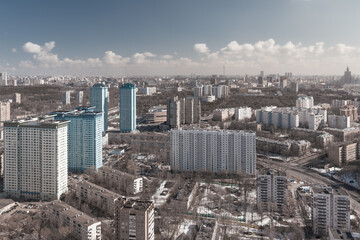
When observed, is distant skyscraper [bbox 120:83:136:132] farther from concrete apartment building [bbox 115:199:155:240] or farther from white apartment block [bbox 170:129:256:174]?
concrete apartment building [bbox 115:199:155:240]

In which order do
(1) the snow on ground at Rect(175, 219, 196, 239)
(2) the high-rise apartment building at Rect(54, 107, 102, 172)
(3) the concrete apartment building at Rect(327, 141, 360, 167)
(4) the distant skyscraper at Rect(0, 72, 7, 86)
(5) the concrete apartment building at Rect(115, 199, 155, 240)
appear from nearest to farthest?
(5) the concrete apartment building at Rect(115, 199, 155, 240) → (1) the snow on ground at Rect(175, 219, 196, 239) → (2) the high-rise apartment building at Rect(54, 107, 102, 172) → (3) the concrete apartment building at Rect(327, 141, 360, 167) → (4) the distant skyscraper at Rect(0, 72, 7, 86)

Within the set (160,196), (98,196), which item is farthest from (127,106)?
(98,196)

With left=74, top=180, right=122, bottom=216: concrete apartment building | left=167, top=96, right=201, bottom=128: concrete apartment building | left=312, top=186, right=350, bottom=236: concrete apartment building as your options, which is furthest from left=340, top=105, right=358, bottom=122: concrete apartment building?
left=74, top=180, right=122, bottom=216: concrete apartment building

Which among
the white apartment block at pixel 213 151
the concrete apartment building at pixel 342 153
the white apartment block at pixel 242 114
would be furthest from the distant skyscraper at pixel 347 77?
the white apartment block at pixel 213 151

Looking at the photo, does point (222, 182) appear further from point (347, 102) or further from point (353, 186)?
point (347, 102)

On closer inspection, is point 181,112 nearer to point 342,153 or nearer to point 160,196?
point 342,153

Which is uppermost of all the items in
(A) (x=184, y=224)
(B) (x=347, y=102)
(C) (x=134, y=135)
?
(B) (x=347, y=102)

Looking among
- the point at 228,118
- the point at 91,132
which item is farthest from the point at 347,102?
the point at 91,132
